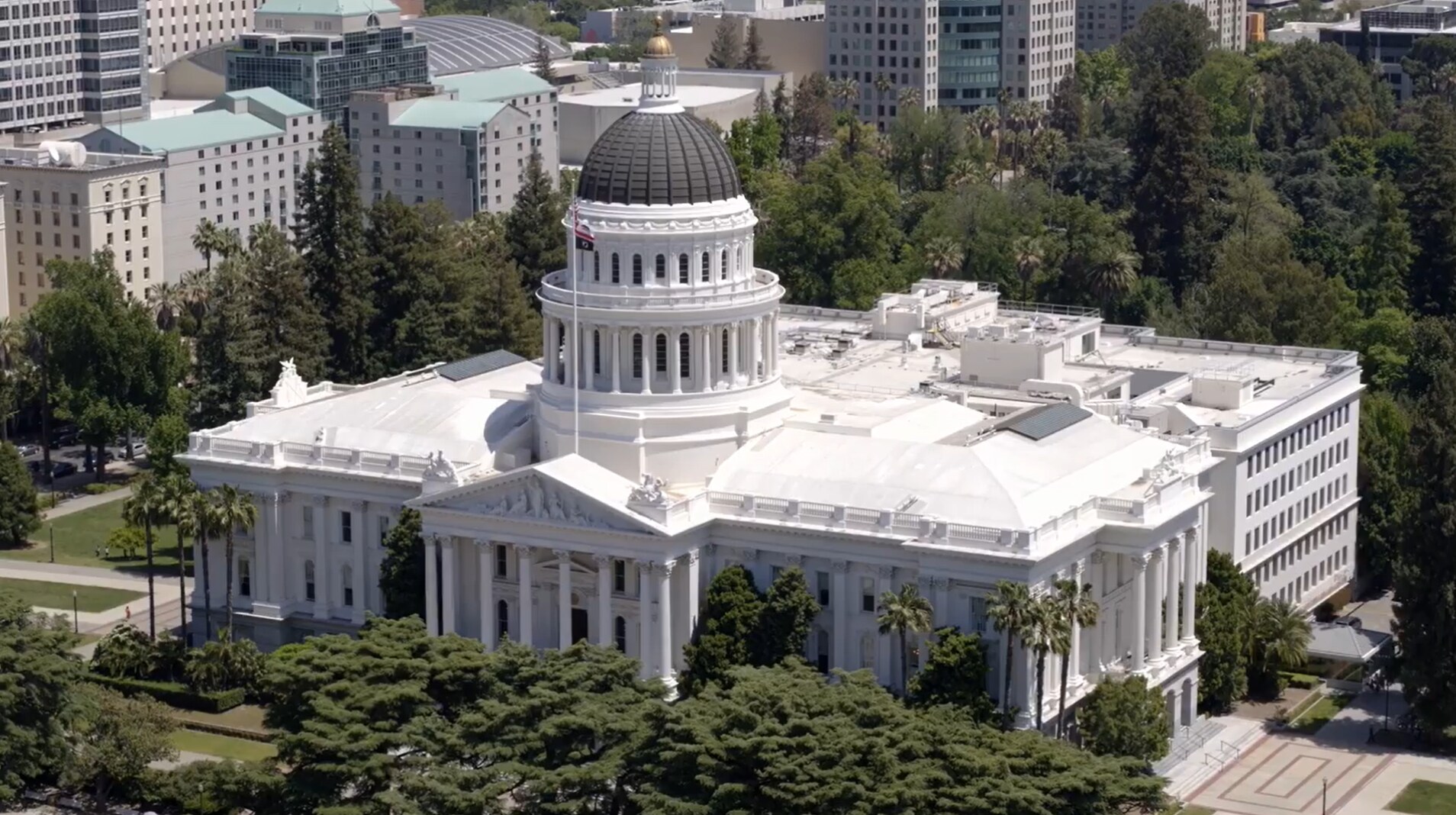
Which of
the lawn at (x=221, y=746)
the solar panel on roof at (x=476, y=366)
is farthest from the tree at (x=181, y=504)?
the solar panel on roof at (x=476, y=366)

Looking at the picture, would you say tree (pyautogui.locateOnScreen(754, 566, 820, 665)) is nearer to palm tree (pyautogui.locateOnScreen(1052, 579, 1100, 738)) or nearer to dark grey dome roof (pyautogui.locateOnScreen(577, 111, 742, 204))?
palm tree (pyautogui.locateOnScreen(1052, 579, 1100, 738))

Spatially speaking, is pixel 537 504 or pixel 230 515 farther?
pixel 230 515

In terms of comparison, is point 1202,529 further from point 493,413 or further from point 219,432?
point 219,432

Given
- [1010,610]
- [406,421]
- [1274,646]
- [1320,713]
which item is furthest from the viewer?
[406,421]

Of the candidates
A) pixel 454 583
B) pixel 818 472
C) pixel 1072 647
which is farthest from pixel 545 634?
pixel 1072 647

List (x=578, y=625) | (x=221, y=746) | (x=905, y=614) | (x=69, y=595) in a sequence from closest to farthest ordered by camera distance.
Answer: (x=905, y=614) < (x=221, y=746) < (x=578, y=625) < (x=69, y=595)

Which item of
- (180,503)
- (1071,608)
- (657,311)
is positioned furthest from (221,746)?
(1071,608)

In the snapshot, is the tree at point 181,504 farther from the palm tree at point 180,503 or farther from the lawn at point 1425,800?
the lawn at point 1425,800

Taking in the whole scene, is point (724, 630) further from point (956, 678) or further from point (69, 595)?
point (69, 595)
